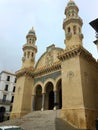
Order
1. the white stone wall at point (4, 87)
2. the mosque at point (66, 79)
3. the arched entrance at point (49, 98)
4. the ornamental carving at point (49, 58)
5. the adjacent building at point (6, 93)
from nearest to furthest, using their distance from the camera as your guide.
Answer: the mosque at point (66, 79), the arched entrance at point (49, 98), the ornamental carving at point (49, 58), the adjacent building at point (6, 93), the white stone wall at point (4, 87)

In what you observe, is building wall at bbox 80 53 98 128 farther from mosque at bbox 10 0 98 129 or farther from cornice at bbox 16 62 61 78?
cornice at bbox 16 62 61 78

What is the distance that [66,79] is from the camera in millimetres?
16922

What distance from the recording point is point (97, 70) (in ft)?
62.8

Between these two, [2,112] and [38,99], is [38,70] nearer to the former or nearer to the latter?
[38,99]

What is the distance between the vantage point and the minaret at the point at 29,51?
80.9 feet

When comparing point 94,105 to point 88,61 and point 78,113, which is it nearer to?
point 78,113

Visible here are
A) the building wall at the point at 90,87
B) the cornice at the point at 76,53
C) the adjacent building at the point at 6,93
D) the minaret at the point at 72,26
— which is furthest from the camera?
the adjacent building at the point at 6,93

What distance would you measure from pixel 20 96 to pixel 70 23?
12.4m

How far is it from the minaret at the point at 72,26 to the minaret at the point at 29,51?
7047 mm

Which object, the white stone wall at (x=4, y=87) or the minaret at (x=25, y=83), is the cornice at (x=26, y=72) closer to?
the minaret at (x=25, y=83)

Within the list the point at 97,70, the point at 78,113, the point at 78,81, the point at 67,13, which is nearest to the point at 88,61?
the point at 97,70

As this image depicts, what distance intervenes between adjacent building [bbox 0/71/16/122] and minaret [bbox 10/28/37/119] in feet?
38.3

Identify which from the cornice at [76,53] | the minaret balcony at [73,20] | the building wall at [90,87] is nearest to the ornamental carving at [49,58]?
the cornice at [76,53]

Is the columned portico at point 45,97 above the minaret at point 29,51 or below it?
below
